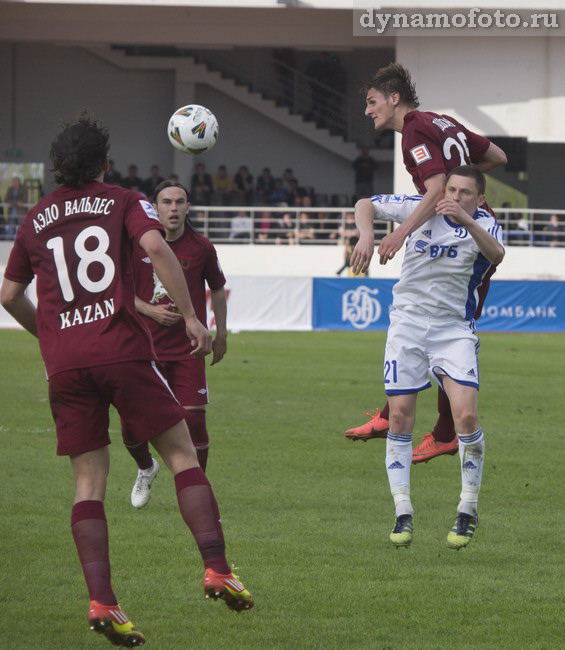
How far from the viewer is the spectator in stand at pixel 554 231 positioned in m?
30.6

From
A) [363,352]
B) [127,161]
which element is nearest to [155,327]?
[363,352]

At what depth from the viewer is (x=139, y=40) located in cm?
3309

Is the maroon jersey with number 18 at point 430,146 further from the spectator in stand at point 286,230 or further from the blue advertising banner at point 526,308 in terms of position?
the spectator in stand at point 286,230

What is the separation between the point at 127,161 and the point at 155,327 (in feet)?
102

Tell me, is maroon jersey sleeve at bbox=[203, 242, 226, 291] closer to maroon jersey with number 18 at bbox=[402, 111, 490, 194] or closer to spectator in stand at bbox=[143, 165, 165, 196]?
maroon jersey with number 18 at bbox=[402, 111, 490, 194]

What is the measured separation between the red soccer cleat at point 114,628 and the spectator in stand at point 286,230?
2682 cm

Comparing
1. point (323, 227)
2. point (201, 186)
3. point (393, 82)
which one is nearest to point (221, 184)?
point (201, 186)

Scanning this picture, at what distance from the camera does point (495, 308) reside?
25578mm

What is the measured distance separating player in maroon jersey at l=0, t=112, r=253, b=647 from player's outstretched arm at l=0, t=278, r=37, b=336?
30 millimetres

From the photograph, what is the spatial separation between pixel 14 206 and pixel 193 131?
24.3 meters

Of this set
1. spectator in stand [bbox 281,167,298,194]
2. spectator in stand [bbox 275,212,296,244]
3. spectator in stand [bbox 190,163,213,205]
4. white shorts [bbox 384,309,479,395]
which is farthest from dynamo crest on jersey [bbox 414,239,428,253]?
spectator in stand [bbox 281,167,298,194]

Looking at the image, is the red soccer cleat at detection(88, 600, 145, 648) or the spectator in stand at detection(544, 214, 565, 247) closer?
the red soccer cleat at detection(88, 600, 145, 648)

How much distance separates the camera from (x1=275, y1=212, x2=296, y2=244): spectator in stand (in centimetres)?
3141

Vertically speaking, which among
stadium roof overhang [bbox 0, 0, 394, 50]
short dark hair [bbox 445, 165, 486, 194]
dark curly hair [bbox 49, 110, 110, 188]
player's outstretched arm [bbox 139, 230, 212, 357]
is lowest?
player's outstretched arm [bbox 139, 230, 212, 357]
